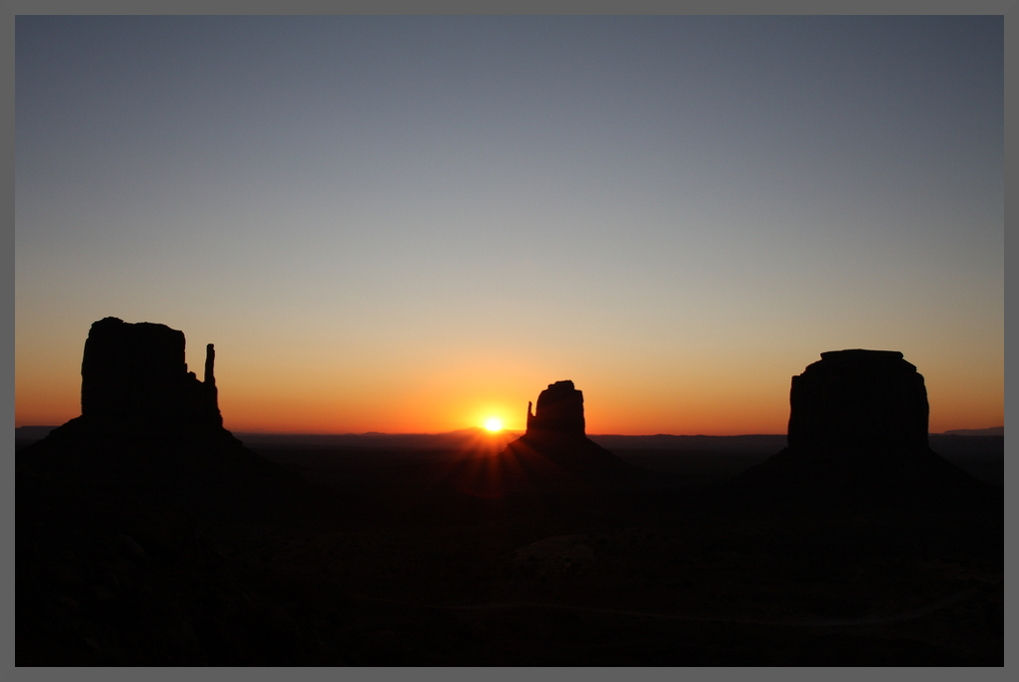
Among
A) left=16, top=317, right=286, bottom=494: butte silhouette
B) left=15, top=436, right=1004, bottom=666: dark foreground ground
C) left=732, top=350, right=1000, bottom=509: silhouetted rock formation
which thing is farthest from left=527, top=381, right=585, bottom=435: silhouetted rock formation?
left=15, top=436, right=1004, bottom=666: dark foreground ground

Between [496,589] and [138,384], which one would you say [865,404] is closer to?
[496,589]

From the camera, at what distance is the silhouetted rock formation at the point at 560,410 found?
316ft

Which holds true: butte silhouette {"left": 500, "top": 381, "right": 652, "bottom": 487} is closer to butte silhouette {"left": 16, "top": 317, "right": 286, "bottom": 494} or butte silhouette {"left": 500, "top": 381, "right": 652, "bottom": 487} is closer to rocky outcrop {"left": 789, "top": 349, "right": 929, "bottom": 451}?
rocky outcrop {"left": 789, "top": 349, "right": 929, "bottom": 451}

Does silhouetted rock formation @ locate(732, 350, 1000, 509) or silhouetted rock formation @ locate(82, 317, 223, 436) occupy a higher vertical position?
silhouetted rock formation @ locate(82, 317, 223, 436)

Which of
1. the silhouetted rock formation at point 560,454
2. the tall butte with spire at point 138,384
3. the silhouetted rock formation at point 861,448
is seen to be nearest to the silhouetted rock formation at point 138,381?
the tall butte with spire at point 138,384

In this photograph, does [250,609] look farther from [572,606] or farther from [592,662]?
[572,606]

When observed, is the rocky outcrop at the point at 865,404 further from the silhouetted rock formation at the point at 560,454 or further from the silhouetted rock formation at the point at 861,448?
the silhouetted rock formation at the point at 560,454

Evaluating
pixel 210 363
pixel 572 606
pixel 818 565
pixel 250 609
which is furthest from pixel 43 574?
pixel 210 363

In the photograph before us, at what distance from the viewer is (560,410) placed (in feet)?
317

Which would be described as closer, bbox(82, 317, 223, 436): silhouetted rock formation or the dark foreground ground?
the dark foreground ground

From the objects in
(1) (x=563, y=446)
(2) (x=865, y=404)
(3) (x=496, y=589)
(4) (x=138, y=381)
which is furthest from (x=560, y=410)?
(3) (x=496, y=589)

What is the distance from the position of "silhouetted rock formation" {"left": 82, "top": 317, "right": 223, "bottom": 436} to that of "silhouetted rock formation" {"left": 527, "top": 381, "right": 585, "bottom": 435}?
51939mm

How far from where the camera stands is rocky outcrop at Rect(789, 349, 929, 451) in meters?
52.4

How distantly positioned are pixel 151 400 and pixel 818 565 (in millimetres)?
43995
